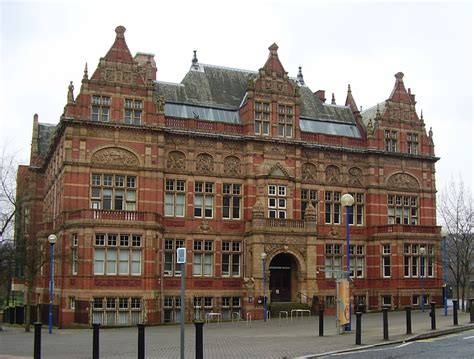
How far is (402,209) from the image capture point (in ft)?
175

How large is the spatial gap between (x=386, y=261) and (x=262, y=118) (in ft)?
50.0

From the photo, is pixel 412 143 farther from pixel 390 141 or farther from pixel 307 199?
pixel 307 199

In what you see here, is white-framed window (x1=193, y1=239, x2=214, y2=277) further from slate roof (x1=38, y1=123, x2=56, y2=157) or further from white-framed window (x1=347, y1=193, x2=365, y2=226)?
slate roof (x1=38, y1=123, x2=56, y2=157)

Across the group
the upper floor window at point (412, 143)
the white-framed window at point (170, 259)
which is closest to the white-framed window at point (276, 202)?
the white-framed window at point (170, 259)

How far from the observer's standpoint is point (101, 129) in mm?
43594

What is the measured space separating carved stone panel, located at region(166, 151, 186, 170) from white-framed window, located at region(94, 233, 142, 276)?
6.28 meters

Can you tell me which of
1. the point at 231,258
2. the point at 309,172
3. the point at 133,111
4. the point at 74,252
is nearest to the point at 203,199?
the point at 231,258

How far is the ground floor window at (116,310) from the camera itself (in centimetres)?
4091

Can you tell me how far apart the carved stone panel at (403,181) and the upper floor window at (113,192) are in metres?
21.4

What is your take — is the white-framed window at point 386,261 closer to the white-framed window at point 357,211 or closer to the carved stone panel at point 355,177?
the white-framed window at point 357,211

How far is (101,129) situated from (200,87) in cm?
1050

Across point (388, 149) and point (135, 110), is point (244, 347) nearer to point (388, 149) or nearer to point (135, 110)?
point (135, 110)

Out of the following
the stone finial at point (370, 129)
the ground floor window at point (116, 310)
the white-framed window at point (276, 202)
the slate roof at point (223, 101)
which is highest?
the slate roof at point (223, 101)

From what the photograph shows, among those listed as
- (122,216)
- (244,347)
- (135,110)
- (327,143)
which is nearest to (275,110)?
(327,143)
